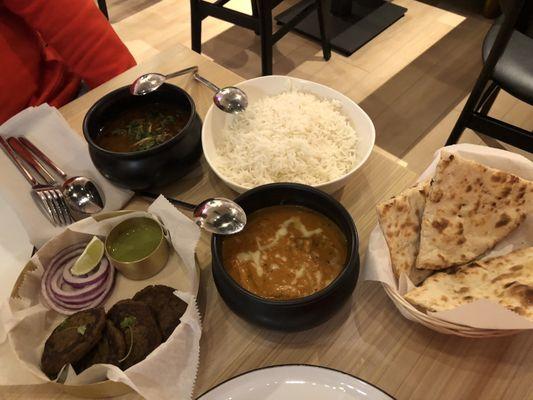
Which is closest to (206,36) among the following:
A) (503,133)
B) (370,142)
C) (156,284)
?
(503,133)

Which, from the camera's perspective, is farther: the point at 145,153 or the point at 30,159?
the point at 30,159

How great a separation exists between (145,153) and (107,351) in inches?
18.9

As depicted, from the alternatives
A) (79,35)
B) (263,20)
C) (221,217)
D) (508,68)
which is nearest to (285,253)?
(221,217)

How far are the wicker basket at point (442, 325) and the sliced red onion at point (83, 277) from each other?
0.65m

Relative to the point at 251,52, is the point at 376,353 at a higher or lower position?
higher

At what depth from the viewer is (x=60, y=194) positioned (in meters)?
1.17

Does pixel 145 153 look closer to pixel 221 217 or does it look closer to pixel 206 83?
pixel 221 217

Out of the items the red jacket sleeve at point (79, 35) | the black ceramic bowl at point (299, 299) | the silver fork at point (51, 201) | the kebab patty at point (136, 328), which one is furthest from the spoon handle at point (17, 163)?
the black ceramic bowl at point (299, 299)

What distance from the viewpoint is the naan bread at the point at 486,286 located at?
0.82 m

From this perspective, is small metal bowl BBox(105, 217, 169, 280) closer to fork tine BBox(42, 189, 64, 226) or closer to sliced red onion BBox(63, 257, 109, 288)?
sliced red onion BBox(63, 257, 109, 288)

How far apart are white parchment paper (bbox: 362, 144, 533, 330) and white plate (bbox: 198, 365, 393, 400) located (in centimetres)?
20

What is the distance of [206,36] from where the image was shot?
3.59m

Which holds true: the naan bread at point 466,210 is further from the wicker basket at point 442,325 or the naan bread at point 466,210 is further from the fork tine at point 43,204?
the fork tine at point 43,204

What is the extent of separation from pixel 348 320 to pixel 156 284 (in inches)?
18.1
